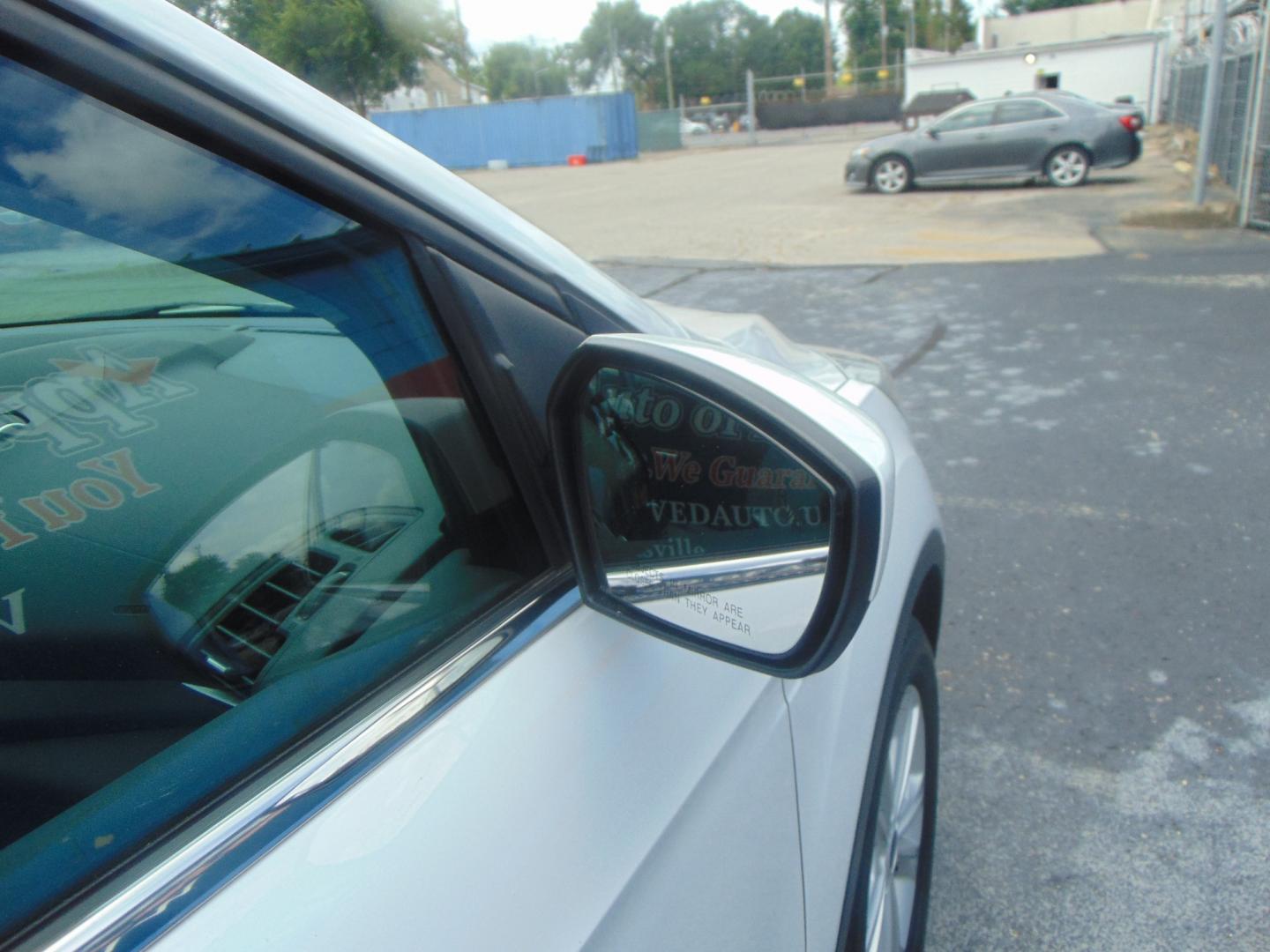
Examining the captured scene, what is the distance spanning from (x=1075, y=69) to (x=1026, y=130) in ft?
84.6

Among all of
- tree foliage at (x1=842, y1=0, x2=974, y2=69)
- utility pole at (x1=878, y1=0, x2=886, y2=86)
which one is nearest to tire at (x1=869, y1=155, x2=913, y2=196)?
tree foliage at (x1=842, y1=0, x2=974, y2=69)

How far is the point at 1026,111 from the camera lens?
655 inches

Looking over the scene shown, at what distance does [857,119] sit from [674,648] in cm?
4939

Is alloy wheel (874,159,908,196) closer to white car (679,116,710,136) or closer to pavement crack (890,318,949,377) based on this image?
pavement crack (890,318,949,377)

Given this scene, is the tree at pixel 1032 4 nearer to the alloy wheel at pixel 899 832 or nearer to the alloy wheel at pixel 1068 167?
the alloy wheel at pixel 1068 167

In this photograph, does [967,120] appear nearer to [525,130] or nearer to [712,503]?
[525,130]

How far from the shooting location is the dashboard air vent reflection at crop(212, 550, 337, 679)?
43.0 inches

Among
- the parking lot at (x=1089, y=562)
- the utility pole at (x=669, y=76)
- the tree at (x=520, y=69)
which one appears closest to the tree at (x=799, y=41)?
the utility pole at (x=669, y=76)

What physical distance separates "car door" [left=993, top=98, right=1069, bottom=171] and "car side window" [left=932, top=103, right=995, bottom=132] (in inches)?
6.3

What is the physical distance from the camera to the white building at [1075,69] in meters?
36.6

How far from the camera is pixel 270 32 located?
4.41ft

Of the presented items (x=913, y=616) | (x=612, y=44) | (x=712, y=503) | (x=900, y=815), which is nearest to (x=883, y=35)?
(x=612, y=44)

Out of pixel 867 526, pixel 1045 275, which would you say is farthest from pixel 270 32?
pixel 1045 275

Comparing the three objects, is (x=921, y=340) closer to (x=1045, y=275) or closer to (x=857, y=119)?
(x=1045, y=275)
